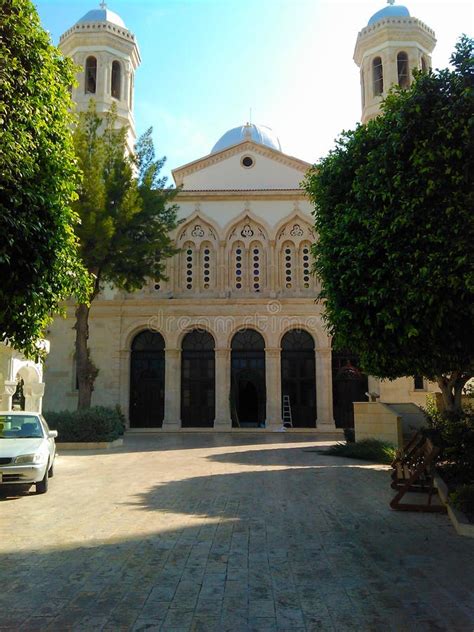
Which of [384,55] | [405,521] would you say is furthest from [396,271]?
[384,55]

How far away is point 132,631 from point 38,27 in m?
6.33

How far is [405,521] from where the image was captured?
7.76 meters

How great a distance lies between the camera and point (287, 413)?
2811 cm

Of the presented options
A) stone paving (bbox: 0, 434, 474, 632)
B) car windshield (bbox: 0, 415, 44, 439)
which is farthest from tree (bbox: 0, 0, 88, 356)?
car windshield (bbox: 0, 415, 44, 439)

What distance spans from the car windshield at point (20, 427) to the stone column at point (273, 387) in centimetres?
1732

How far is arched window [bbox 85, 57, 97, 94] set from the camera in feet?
101

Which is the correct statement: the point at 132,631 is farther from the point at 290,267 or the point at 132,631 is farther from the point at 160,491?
the point at 290,267

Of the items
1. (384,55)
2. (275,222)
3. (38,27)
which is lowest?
(38,27)

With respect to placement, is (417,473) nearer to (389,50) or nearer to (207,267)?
(207,267)

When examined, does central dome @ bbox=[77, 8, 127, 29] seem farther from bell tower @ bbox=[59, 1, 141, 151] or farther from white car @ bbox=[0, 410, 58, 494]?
white car @ bbox=[0, 410, 58, 494]

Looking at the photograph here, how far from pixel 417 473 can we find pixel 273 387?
19.6 m

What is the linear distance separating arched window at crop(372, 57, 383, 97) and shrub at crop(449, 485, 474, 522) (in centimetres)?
2920

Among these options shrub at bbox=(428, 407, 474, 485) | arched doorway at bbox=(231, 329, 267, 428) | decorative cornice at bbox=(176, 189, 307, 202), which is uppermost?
decorative cornice at bbox=(176, 189, 307, 202)

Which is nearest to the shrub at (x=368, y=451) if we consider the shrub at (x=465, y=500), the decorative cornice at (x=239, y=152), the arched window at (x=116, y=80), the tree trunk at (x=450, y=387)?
the tree trunk at (x=450, y=387)
